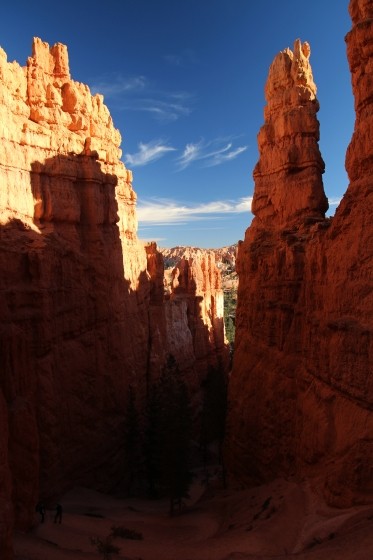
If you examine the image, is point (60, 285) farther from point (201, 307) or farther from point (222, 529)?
point (201, 307)

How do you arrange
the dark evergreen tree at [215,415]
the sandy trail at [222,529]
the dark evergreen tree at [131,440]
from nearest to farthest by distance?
the sandy trail at [222,529], the dark evergreen tree at [131,440], the dark evergreen tree at [215,415]

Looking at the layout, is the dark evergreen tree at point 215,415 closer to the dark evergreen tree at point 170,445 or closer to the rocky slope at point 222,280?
the dark evergreen tree at point 170,445

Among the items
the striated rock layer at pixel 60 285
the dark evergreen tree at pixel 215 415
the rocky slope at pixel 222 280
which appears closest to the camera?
the striated rock layer at pixel 60 285

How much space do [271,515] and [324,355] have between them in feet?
21.6

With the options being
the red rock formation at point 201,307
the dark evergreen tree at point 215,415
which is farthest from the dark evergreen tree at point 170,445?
the red rock formation at point 201,307

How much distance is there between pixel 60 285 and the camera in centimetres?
2428

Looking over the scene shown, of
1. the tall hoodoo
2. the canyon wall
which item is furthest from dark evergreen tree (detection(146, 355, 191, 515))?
the tall hoodoo

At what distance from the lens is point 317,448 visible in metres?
16.4

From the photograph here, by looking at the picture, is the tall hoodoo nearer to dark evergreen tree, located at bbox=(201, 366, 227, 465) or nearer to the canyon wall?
the canyon wall

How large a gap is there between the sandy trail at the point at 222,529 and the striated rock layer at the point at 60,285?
1.76 meters

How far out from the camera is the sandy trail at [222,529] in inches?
498

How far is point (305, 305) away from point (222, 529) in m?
10.6

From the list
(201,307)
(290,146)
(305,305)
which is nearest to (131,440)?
(305,305)

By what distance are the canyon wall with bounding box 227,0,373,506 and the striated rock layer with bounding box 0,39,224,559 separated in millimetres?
8501
